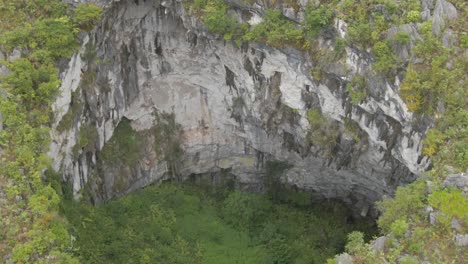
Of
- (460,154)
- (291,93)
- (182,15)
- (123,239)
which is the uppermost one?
(182,15)

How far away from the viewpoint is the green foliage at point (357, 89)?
1972 cm

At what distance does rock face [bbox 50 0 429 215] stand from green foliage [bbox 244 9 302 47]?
63 centimetres

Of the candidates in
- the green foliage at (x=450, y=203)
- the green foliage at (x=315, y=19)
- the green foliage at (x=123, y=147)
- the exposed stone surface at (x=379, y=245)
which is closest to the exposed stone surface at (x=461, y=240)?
the green foliage at (x=450, y=203)

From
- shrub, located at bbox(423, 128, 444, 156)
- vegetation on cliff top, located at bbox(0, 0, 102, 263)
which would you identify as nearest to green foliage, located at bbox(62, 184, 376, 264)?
vegetation on cliff top, located at bbox(0, 0, 102, 263)

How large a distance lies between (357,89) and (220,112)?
914 centimetres

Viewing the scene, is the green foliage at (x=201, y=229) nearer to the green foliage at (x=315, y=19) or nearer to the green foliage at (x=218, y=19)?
the green foliage at (x=218, y=19)

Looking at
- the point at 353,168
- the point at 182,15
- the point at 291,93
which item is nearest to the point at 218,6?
the point at 182,15

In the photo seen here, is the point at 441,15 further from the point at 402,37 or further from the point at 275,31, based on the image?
the point at 275,31

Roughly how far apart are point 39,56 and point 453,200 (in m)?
15.4

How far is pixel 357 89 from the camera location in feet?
65.3

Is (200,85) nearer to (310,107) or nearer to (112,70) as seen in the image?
(112,70)

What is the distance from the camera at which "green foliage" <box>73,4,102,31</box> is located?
65.7ft

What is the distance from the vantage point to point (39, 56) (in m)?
18.4

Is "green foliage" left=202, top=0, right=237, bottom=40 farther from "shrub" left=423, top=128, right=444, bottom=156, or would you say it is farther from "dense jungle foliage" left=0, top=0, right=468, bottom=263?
"shrub" left=423, top=128, right=444, bottom=156
